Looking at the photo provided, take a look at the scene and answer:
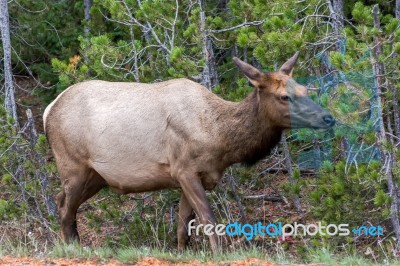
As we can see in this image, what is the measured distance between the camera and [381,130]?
10.6 meters

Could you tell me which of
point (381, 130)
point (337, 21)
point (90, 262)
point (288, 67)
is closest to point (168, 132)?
point (288, 67)

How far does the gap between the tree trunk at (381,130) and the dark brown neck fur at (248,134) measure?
118 centimetres

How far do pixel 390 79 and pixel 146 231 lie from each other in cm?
404

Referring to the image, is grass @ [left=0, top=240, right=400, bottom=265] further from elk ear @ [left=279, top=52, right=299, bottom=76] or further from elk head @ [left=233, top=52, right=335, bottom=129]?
elk ear @ [left=279, top=52, right=299, bottom=76]

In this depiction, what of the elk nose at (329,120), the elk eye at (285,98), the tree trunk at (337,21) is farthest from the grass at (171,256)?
the tree trunk at (337,21)

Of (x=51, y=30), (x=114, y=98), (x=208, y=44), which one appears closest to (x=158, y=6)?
(x=208, y=44)

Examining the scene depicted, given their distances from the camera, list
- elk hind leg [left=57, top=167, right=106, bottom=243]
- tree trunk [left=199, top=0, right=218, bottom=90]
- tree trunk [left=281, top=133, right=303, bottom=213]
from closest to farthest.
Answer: elk hind leg [left=57, top=167, right=106, bottom=243]
tree trunk [left=199, top=0, right=218, bottom=90]
tree trunk [left=281, top=133, right=303, bottom=213]

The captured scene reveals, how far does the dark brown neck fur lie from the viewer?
1052 cm

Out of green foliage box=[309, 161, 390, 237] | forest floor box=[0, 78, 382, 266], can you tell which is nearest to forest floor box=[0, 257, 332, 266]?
forest floor box=[0, 78, 382, 266]

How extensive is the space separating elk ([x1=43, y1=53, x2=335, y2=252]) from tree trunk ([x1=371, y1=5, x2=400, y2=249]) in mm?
923

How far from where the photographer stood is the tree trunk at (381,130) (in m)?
10.4

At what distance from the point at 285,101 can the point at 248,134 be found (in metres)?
0.65

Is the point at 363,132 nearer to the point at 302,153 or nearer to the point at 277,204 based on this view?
the point at 302,153

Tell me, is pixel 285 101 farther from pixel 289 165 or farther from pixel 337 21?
pixel 289 165
